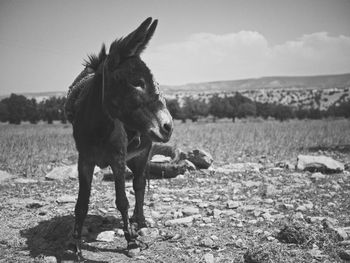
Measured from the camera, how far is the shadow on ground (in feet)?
14.0

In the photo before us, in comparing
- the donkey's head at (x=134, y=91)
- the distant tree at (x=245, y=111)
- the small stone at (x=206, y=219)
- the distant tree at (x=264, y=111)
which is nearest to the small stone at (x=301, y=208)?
the small stone at (x=206, y=219)

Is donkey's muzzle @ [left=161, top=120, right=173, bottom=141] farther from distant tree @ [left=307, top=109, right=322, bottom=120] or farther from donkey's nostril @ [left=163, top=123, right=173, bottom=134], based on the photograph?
distant tree @ [left=307, top=109, right=322, bottom=120]

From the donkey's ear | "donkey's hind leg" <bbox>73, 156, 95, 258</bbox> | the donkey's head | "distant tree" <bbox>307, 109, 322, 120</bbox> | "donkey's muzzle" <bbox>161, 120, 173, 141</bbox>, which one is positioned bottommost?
"distant tree" <bbox>307, 109, 322, 120</bbox>

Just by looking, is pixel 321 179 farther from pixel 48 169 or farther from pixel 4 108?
pixel 4 108

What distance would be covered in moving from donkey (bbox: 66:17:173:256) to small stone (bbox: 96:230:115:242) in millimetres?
707

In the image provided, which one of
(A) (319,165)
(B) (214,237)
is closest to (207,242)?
(B) (214,237)

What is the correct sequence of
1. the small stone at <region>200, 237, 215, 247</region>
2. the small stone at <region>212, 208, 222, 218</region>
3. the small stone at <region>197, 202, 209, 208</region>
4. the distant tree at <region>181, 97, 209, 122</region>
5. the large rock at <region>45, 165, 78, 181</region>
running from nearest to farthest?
the small stone at <region>200, 237, 215, 247</region> → the small stone at <region>212, 208, 222, 218</region> → the small stone at <region>197, 202, 209, 208</region> → the large rock at <region>45, 165, 78, 181</region> → the distant tree at <region>181, 97, 209, 122</region>

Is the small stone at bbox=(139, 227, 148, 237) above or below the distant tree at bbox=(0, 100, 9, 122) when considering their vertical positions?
below

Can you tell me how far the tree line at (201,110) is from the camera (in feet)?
138

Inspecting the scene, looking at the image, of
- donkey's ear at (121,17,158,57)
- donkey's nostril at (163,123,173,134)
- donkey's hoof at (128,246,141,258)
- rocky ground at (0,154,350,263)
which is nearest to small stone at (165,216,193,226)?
rocky ground at (0,154,350,263)

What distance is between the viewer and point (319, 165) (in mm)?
10031

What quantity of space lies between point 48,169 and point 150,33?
8201 millimetres

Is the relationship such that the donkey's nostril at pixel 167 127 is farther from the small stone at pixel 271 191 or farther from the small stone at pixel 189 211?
the small stone at pixel 271 191

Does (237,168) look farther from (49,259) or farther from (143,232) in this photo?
(49,259)
